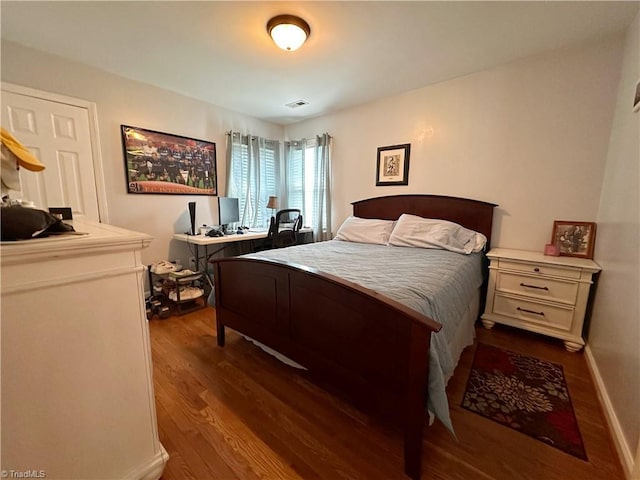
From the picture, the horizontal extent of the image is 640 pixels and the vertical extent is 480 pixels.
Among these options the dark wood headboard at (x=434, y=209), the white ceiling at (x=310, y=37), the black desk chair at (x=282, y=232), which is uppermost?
the white ceiling at (x=310, y=37)

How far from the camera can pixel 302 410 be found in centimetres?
147

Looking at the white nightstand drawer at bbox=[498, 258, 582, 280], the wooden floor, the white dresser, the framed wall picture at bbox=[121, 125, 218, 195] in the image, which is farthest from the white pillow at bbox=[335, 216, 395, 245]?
the white dresser

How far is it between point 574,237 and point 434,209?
1215mm

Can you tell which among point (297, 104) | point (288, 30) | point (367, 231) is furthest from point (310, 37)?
point (367, 231)

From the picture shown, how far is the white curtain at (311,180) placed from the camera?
12.7 feet

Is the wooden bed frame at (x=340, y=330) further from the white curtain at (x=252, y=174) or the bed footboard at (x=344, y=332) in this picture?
the white curtain at (x=252, y=174)

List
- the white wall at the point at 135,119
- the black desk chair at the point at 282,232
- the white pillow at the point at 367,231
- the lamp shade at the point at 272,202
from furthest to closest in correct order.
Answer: the lamp shade at the point at 272,202 < the black desk chair at the point at 282,232 < the white pillow at the point at 367,231 < the white wall at the point at 135,119

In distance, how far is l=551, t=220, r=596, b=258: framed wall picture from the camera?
2.19 meters

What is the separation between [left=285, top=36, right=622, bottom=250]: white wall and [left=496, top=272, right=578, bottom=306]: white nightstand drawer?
475mm

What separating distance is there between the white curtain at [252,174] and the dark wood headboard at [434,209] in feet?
5.06

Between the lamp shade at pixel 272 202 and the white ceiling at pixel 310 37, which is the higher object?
the white ceiling at pixel 310 37

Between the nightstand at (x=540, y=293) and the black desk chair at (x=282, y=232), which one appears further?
the black desk chair at (x=282, y=232)

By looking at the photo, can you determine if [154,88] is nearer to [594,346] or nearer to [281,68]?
[281,68]

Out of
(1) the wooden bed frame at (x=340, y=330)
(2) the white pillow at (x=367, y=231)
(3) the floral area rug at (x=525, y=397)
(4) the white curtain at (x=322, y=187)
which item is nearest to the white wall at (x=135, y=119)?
(4) the white curtain at (x=322, y=187)
